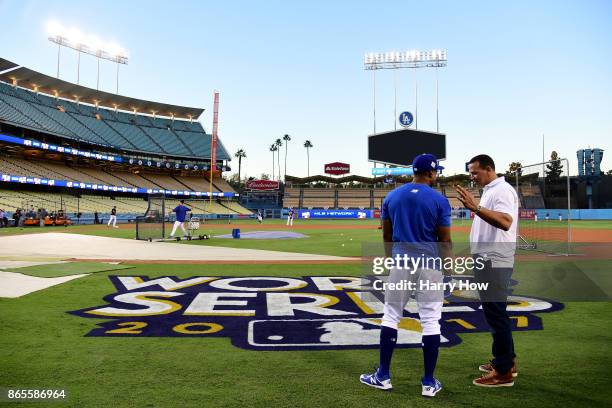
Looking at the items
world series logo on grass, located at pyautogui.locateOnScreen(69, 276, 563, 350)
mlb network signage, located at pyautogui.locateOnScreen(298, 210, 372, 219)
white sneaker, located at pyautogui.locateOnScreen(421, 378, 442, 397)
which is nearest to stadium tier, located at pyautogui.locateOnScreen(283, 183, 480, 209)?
mlb network signage, located at pyautogui.locateOnScreen(298, 210, 372, 219)

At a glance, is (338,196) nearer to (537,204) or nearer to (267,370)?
(537,204)

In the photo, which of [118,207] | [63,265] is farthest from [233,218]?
[63,265]

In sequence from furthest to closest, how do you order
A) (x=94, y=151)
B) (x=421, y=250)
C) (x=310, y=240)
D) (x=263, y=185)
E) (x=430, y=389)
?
(x=263, y=185) < (x=94, y=151) < (x=310, y=240) < (x=421, y=250) < (x=430, y=389)

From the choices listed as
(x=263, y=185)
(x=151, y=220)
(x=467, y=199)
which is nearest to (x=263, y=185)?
(x=263, y=185)

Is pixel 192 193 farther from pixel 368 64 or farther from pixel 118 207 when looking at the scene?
pixel 368 64

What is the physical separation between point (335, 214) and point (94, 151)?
41287mm

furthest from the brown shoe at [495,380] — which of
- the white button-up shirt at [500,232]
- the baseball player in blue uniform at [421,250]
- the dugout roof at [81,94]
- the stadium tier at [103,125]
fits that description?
the dugout roof at [81,94]

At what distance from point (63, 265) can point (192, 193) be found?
63775 mm

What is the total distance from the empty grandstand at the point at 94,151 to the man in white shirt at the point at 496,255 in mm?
40455

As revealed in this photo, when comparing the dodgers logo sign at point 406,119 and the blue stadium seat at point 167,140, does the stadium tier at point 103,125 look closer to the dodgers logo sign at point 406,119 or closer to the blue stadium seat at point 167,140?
the blue stadium seat at point 167,140

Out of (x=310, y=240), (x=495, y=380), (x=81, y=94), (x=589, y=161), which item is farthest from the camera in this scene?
(x=81, y=94)

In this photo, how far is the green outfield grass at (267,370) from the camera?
147 inches

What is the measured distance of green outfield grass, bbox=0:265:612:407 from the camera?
3.74 metres

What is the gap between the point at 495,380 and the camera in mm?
4109
